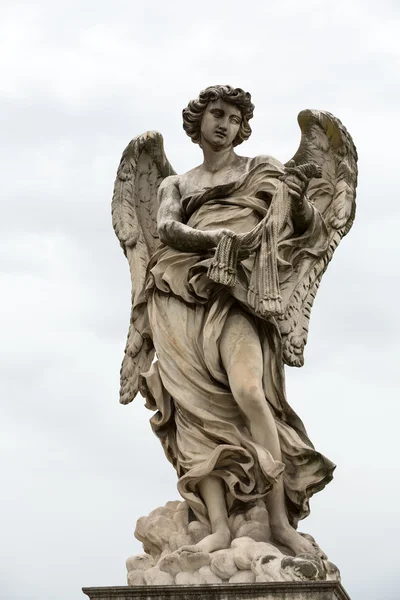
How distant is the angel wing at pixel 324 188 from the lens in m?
13.3

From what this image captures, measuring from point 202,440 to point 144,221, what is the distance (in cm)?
233

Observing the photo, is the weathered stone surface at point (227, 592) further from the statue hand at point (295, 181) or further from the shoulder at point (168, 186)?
the shoulder at point (168, 186)

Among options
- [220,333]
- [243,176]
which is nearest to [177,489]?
[220,333]

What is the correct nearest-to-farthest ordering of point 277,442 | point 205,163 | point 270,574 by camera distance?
point 270,574
point 277,442
point 205,163

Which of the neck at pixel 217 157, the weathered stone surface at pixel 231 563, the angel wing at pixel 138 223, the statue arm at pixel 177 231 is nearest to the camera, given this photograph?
the weathered stone surface at pixel 231 563

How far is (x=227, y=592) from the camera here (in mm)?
11711

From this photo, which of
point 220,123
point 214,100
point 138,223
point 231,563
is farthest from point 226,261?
point 231,563

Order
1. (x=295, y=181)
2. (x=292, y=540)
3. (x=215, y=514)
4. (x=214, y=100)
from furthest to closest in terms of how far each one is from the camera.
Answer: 1. (x=214, y=100)
2. (x=295, y=181)
3. (x=215, y=514)
4. (x=292, y=540)

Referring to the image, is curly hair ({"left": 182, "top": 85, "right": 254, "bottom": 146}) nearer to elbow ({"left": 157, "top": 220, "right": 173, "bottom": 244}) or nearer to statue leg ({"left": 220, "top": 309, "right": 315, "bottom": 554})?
elbow ({"left": 157, "top": 220, "right": 173, "bottom": 244})

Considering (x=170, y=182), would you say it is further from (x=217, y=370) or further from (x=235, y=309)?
(x=217, y=370)

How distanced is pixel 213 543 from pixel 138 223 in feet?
10.1

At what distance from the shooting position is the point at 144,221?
14273 millimetres

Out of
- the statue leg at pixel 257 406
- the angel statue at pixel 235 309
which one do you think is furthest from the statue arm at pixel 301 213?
the statue leg at pixel 257 406

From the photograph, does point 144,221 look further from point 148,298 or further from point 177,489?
point 177,489
